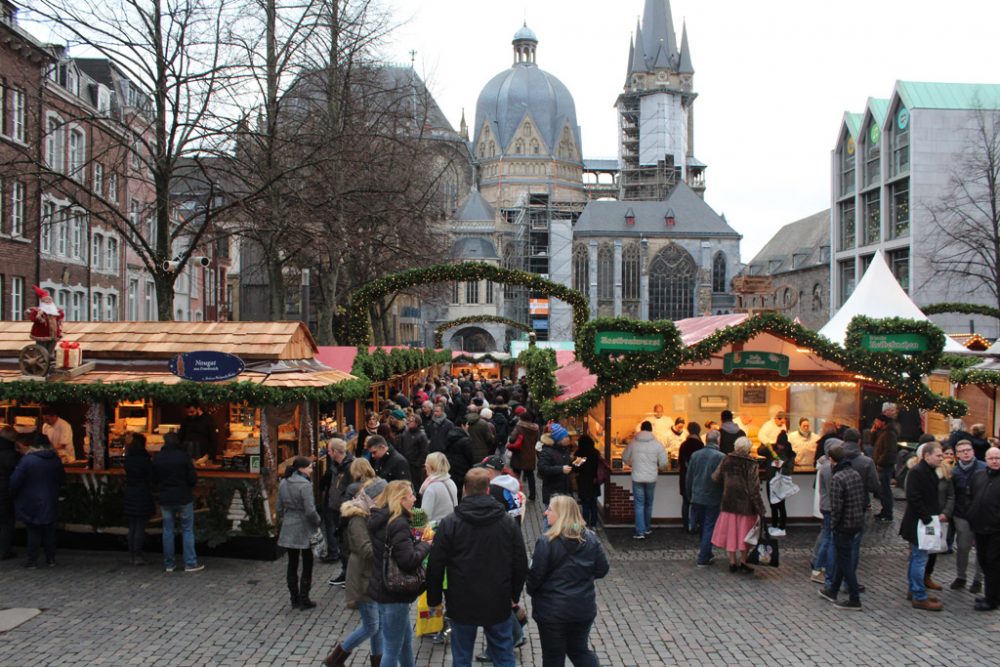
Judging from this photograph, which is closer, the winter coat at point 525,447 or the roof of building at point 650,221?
the winter coat at point 525,447

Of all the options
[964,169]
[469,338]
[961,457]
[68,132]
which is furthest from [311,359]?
[469,338]

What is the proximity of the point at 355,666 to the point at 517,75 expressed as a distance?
103 meters

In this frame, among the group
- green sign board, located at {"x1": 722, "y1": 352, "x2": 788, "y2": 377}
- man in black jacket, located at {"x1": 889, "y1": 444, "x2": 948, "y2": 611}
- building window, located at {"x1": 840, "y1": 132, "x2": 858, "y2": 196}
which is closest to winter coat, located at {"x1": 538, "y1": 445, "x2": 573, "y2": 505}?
green sign board, located at {"x1": 722, "y1": 352, "x2": 788, "y2": 377}

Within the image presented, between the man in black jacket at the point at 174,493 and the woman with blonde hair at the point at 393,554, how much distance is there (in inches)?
164

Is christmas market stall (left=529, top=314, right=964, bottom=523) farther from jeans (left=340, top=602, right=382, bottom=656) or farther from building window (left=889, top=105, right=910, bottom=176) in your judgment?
building window (left=889, top=105, right=910, bottom=176)

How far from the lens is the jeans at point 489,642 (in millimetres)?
5305

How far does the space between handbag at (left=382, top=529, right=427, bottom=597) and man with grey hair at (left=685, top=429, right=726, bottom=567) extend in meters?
4.94

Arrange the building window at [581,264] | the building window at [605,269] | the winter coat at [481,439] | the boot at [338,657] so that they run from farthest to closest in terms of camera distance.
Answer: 1. the building window at [581,264]
2. the building window at [605,269]
3. the winter coat at [481,439]
4. the boot at [338,657]

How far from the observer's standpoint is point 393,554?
535cm

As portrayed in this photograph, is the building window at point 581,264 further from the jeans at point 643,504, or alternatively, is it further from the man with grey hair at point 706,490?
the man with grey hair at point 706,490

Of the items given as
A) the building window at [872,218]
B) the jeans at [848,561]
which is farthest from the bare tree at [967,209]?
the jeans at [848,561]


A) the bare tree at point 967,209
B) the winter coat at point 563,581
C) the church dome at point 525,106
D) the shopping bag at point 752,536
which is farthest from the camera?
the church dome at point 525,106

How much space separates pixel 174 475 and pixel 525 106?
96114mm

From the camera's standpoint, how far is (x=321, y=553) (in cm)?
962
